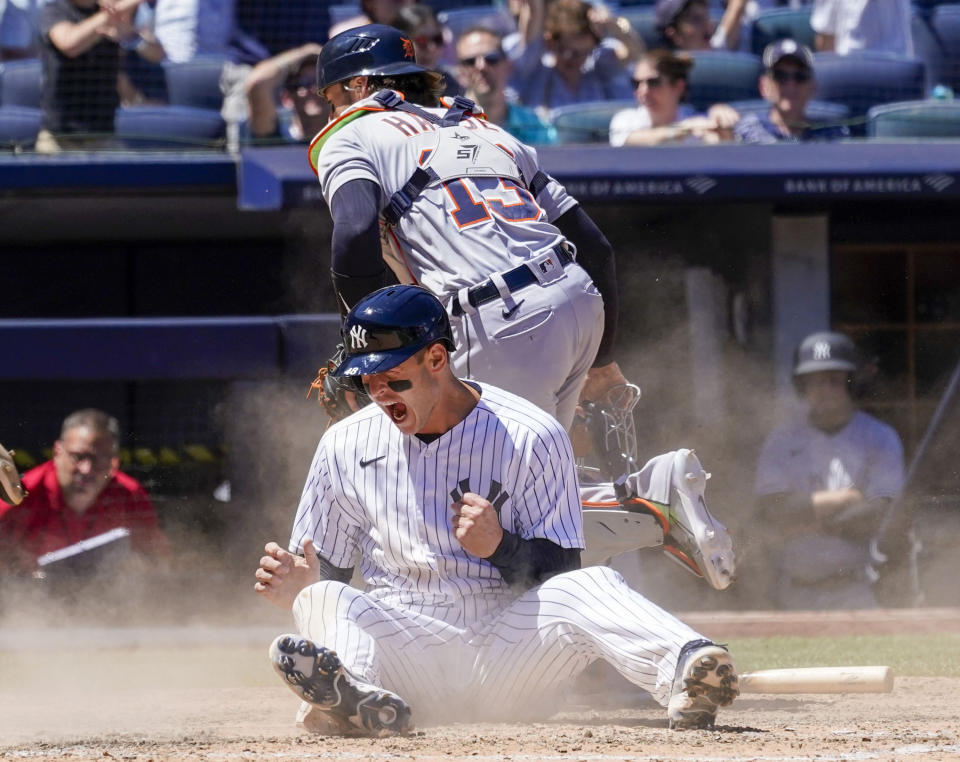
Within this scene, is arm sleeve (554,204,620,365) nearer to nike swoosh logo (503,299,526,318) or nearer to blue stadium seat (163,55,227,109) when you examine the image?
nike swoosh logo (503,299,526,318)

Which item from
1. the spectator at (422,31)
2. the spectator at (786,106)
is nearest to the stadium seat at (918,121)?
the spectator at (786,106)

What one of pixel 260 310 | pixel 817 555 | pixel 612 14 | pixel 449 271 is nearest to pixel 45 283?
pixel 260 310

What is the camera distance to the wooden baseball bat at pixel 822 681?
3434 mm

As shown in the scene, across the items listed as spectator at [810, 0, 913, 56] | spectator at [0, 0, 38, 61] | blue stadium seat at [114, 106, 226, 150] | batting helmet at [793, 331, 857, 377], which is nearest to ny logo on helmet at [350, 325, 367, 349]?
batting helmet at [793, 331, 857, 377]

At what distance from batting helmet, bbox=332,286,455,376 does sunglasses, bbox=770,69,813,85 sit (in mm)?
4434

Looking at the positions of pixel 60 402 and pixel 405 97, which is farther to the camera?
pixel 60 402

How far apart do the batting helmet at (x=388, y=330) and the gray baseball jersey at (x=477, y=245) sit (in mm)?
404

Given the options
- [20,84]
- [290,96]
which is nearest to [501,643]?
[290,96]

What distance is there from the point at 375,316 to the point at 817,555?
3386 mm

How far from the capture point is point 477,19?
825cm

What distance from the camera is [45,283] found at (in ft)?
24.9

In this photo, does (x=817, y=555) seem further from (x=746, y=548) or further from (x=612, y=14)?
(x=612, y=14)

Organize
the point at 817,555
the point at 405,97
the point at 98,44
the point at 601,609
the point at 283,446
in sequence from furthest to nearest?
the point at 98,44 → the point at 283,446 → the point at 817,555 → the point at 405,97 → the point at 601,609

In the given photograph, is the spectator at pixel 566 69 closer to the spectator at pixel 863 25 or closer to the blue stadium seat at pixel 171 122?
the spectator at pixel 863 25
